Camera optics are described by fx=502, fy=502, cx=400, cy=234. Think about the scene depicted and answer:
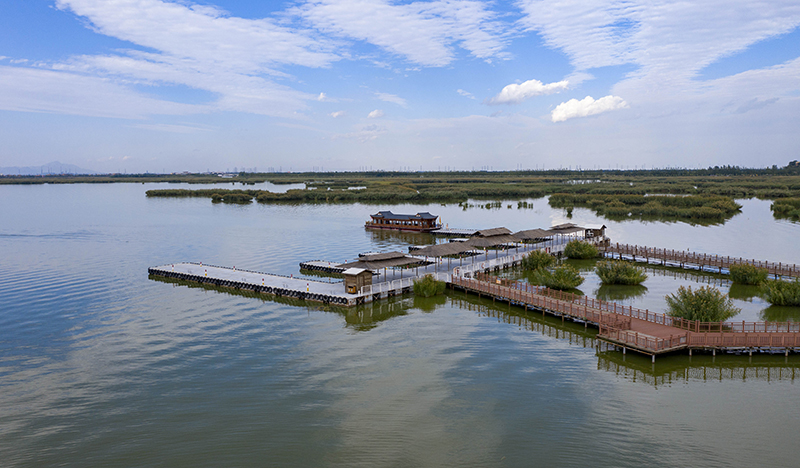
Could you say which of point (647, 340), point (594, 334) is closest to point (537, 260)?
point (594, 334)

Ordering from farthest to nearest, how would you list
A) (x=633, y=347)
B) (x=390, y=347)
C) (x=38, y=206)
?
(x=38, y=206) < (x=390, y=347) < (x=633, y=347)

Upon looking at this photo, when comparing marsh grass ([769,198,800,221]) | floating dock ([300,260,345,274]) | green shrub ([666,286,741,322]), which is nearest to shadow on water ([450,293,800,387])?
green shrub ([666,286,741,322])

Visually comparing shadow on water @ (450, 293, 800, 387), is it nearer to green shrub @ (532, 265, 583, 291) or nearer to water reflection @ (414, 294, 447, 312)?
water reflection @ (414, 294, 447, 312)

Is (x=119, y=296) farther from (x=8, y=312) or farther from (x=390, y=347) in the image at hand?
(x=390, y=347)

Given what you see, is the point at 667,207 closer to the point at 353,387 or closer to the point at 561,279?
the point at 561,279

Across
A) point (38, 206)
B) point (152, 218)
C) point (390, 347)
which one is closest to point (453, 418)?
point (390, 347)
